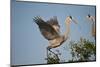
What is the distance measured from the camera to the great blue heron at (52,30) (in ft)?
7.85

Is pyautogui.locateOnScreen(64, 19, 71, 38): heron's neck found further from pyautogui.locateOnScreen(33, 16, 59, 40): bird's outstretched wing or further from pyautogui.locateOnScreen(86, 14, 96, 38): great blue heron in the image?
pyautogui.locateOnScreen(86, 14, 96, 38): great blue heron

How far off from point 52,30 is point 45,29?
90 mm

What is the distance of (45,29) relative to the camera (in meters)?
2.41

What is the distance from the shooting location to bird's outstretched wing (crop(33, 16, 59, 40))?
93.7 inches

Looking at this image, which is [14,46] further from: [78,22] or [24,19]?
[78,22]

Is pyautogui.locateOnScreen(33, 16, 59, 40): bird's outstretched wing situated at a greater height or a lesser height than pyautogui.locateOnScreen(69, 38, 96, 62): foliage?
greater

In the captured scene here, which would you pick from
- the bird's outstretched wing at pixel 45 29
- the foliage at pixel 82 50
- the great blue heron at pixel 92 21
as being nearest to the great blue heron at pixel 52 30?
the bird's outstretched wing at pixel 45 29

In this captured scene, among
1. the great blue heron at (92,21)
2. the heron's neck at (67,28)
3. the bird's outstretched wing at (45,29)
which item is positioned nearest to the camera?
the bird's outstretched wing at (45,29)

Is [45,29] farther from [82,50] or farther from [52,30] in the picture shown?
[82,50]

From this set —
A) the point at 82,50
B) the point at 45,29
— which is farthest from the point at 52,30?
the point at 82,50

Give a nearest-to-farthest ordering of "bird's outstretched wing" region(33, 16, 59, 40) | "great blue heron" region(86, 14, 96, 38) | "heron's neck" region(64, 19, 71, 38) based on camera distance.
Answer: "bird's outstretched wing" region(33, 16, 59, 40) → "heron's neck" region(64, 19, 71, 38) → "great blue heron" region(86, 14, 96, 38)

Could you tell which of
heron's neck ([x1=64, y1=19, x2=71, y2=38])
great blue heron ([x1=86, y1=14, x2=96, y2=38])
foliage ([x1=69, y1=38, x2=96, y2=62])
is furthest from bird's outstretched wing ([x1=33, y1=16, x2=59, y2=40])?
great blue heron ([x1=86, y1=14, x2=96, y2=38])

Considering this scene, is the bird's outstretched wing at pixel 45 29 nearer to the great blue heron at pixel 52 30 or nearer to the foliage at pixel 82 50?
the great blue heron at pixel 52 30

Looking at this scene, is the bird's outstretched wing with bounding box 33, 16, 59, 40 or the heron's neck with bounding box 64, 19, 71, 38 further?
the heron's neck with bounding box 64, 19, 71, 38
